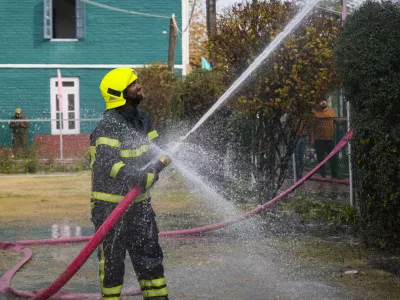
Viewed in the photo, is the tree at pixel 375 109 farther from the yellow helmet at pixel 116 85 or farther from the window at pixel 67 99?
the window at pixel 67 99

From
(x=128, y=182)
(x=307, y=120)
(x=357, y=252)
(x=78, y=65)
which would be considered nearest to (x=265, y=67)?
(x=307, y=120)

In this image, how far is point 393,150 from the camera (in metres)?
6.65

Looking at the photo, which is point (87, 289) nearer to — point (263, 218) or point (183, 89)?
point (263, 218)

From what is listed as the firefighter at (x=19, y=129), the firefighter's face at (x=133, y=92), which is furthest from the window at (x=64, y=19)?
the firefighter's face at (x=133, y=92)

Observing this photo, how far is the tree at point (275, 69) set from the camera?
9461mm

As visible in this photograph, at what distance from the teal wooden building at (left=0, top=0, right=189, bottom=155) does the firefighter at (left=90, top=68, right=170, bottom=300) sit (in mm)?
19921

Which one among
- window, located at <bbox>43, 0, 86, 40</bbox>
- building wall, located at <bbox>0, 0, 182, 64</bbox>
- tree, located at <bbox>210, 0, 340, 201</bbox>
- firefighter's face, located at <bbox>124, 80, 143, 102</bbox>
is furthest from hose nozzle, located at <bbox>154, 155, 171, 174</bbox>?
window, located at <bbox>43, 0, 86, 40</bbox>

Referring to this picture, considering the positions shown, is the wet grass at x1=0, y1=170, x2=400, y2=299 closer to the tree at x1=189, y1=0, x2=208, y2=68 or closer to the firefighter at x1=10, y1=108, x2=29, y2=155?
the firefighter at x1=10, y1=108, x2=29, y2=155

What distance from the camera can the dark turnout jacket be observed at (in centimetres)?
495

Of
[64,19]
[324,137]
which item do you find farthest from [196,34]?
[324,137]

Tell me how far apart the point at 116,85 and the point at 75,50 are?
68.2 feet

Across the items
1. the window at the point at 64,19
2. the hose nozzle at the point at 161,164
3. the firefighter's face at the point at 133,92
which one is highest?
the window at the point at 64,19

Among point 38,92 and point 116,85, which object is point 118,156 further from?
point 38,92

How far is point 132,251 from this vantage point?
5070mm
